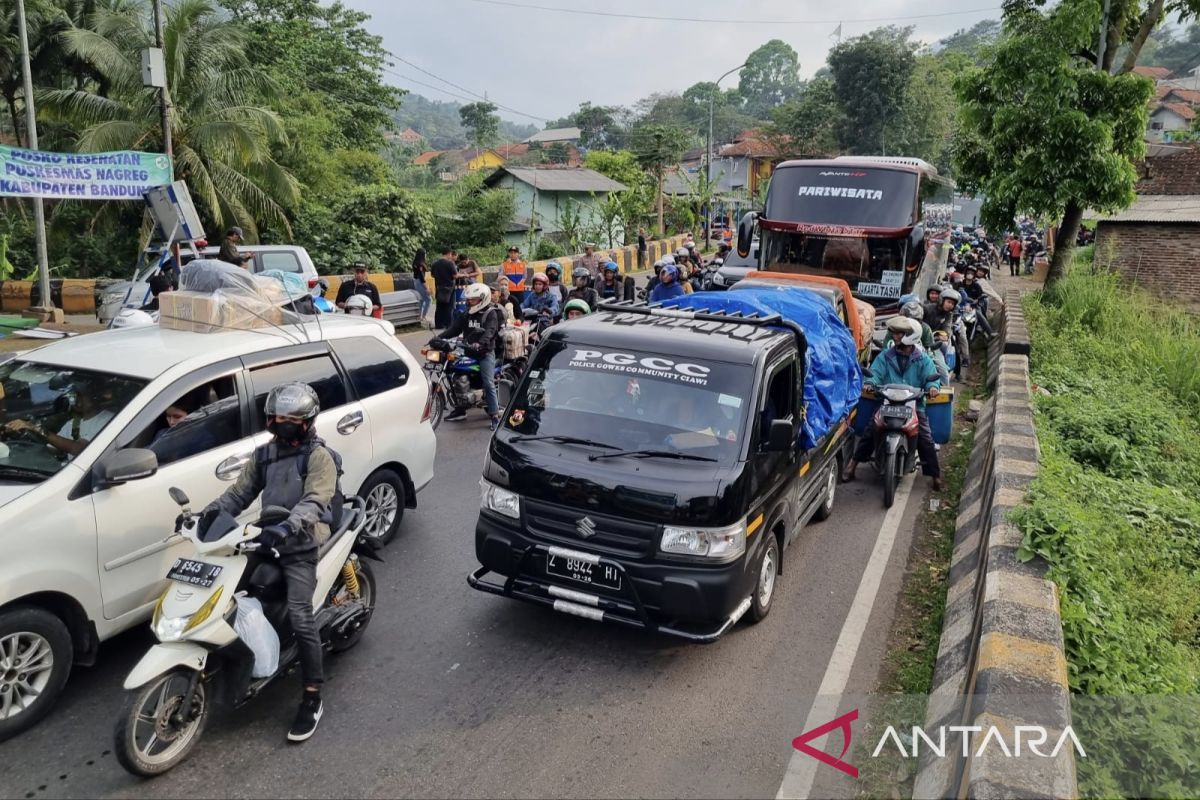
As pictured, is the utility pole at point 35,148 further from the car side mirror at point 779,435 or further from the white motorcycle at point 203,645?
the car side mirror at point 779,435

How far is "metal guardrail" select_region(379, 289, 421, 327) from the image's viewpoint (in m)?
16.9

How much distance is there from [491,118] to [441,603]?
298ft

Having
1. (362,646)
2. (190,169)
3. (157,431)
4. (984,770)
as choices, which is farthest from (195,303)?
(190,169)

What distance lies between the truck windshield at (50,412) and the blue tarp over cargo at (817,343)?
452 cm

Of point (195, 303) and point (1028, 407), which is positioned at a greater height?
point (195, 303)

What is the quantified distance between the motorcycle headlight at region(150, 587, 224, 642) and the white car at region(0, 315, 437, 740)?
0.61 metres

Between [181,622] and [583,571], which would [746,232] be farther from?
[181,622]

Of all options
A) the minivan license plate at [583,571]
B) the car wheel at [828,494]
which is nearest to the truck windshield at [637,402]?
the minivan license plate at [583,571]

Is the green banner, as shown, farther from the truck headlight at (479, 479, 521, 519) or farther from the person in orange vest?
the truck headlight at (479, 479, 521, 519)

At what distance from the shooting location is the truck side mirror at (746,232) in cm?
1550

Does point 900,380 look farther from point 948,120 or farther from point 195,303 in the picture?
point 948,120

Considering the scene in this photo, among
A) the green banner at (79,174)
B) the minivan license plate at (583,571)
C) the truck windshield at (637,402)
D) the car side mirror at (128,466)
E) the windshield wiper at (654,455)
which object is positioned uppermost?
the green banner at (79,174)

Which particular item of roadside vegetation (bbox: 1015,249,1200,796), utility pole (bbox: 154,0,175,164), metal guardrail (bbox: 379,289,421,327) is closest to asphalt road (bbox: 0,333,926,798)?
roadside vegetation (bbox: 1015,249,1200,796)

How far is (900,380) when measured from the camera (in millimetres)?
8852
